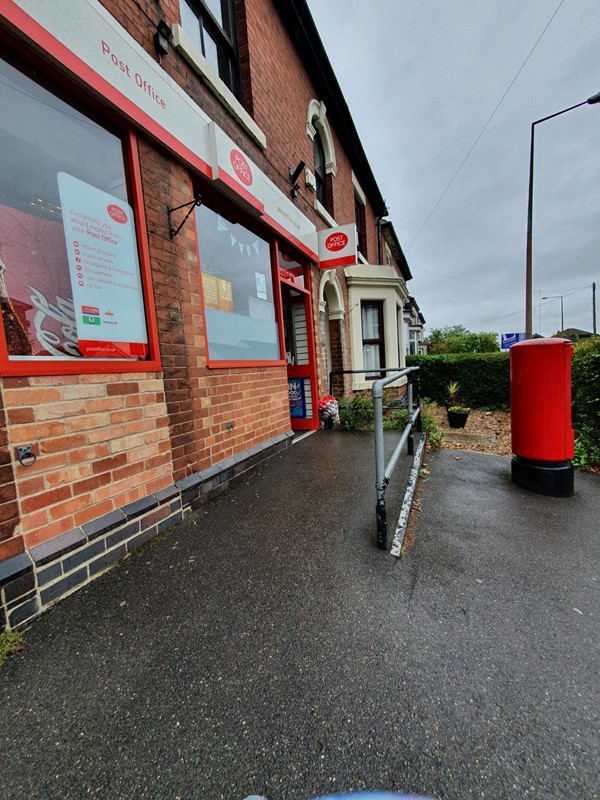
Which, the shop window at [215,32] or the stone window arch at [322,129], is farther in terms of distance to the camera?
the stone window arch at [322,129]

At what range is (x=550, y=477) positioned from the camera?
3.12 meters

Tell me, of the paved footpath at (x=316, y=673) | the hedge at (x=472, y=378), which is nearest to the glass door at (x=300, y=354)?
the paved footpath at (x=316, y=673)

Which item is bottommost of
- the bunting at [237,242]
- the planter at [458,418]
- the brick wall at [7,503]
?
the planter at [458,418]

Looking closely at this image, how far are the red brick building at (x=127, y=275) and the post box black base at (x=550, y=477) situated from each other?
287 centimetres

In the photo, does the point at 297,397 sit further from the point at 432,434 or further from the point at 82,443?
the point at 82,443

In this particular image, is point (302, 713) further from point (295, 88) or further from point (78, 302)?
point (295, 88)

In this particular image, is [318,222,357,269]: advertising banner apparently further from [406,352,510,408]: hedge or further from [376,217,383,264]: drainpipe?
[376,217,383,264]: drainpipe

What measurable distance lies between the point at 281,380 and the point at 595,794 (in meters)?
4.26

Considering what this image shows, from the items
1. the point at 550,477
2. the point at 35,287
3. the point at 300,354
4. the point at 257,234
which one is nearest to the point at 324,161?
the point at 257,234

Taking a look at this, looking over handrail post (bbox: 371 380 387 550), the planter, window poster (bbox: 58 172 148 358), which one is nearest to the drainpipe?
the planter

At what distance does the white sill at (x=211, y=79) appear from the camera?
293 cm

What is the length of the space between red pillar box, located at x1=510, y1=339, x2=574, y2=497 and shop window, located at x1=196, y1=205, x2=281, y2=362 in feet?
9.54

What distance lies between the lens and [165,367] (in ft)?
8.96

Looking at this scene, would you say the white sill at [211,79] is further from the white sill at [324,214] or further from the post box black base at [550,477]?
the post box black base at [550,477]
